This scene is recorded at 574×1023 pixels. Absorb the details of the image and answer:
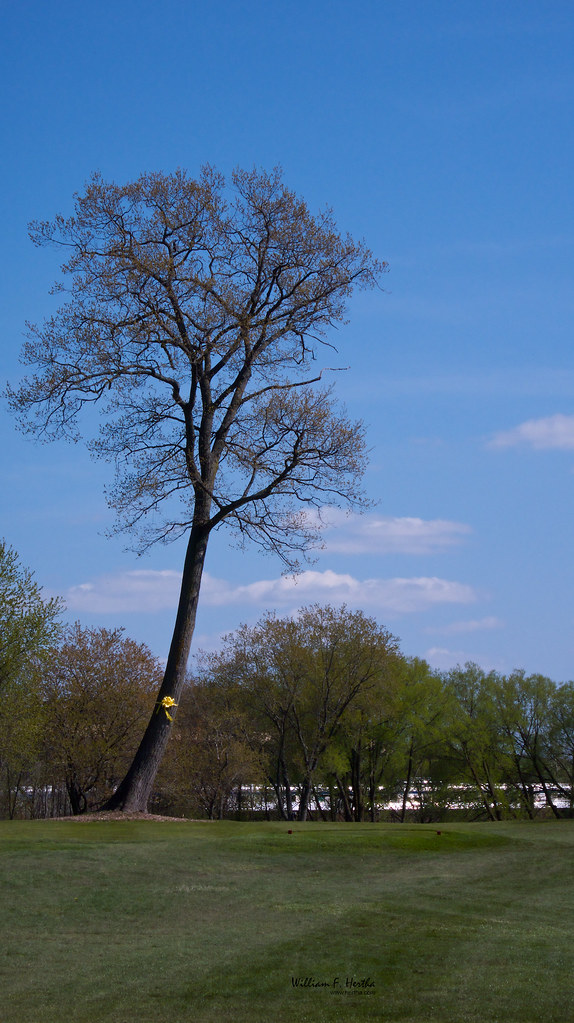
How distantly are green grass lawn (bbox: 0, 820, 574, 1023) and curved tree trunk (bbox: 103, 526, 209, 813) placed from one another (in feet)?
14.1

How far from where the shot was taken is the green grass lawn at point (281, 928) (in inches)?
230

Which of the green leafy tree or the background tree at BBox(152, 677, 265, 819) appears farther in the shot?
the green leafy tree

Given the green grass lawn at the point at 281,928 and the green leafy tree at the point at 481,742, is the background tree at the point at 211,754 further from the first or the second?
the green grass lawn at the point at 281,928

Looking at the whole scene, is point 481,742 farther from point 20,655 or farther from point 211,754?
point 20,655

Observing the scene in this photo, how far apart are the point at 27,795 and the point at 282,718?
2083 centimetres

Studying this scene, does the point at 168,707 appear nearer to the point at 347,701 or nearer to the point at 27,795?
the point at 347,701

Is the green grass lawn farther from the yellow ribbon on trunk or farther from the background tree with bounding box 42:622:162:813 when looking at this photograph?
the background tree with bounding box 42:622:162:813

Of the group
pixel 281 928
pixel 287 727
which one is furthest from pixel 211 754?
pixel 281 928

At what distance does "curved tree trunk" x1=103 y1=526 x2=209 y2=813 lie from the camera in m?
18.7

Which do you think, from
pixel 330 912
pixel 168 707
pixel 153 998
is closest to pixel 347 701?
A: pixel 168 707

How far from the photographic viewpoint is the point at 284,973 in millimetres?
6496

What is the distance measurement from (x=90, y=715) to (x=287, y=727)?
1327cm

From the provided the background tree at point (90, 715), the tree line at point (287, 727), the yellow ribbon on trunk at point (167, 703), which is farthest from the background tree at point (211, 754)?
the yellow ribbon on trunk at point (167, 703)

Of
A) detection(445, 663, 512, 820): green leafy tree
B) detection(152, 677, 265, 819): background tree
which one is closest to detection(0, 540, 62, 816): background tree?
detection(152, 677, 265, 819): background tree
